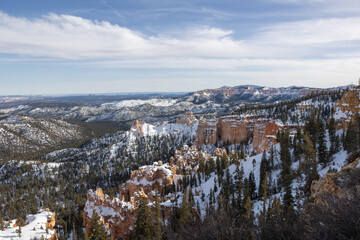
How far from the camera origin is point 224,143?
123m

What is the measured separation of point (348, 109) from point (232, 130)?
6217 centimetres

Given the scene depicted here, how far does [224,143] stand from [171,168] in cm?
5856

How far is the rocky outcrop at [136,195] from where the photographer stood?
4512cm

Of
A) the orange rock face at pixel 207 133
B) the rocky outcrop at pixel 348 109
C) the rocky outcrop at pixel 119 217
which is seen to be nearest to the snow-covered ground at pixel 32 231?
the rocky outcrop at pixel 119 217

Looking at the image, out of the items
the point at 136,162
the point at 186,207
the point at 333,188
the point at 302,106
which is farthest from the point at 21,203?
the point at 302,106

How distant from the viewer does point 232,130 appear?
4742 inches

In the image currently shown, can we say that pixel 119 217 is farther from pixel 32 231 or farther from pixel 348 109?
pixel 348 109

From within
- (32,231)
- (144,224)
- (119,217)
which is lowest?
(32,231)

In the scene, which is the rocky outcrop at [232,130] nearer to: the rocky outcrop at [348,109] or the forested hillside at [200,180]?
the forested hillside at [200,180]

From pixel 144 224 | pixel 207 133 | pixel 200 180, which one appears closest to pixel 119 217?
pixel 144 224

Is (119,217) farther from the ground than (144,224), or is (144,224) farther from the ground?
(144,224)

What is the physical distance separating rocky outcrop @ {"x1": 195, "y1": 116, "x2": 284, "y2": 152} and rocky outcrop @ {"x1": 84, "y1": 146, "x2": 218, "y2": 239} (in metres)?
27.4

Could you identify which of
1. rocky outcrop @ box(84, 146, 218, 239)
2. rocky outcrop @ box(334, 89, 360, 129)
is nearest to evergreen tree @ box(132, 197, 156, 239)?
rocky outcrop @ box(84, 146, 218, 239)

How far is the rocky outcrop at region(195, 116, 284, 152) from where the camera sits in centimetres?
10386
